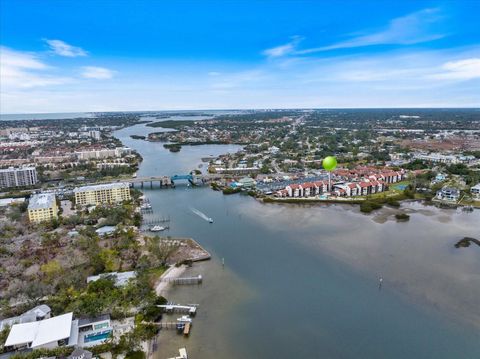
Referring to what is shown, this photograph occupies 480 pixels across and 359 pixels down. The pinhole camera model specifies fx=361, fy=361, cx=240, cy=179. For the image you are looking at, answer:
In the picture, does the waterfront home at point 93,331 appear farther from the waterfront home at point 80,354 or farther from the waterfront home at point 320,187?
the waterfront home at point 320,187

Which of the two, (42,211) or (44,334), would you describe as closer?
(44,334)

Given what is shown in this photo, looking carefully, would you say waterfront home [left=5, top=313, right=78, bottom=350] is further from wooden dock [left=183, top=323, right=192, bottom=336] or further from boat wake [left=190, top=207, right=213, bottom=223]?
boat wake [left=190, top=207, right=213, bottom=223]

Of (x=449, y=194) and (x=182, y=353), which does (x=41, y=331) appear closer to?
(x=182, y=353)

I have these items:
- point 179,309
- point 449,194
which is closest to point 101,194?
point 179,309

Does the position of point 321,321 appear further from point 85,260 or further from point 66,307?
point 85,260

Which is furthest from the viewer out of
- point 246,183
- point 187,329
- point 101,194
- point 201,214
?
point 246,183


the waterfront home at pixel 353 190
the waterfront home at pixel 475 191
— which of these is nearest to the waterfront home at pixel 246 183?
the waterfront home at pixel 353 190

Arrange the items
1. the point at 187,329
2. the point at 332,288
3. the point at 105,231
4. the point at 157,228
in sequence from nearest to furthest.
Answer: the point at 187,329, the point at 332,288, the point at 105,231, the point at 157,228

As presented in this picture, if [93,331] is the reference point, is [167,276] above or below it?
below
